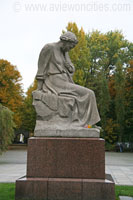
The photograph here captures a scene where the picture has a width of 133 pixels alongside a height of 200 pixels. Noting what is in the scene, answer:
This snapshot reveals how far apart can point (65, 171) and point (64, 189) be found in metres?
0.40

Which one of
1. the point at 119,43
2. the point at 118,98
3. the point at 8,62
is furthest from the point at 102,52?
the point at 8,62

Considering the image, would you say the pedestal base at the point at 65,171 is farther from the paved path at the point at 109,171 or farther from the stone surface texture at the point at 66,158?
the paved path at the point at 109,171

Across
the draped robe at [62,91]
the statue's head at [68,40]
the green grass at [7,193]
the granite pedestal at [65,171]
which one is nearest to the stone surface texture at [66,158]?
the granite pedestal at [65,171]

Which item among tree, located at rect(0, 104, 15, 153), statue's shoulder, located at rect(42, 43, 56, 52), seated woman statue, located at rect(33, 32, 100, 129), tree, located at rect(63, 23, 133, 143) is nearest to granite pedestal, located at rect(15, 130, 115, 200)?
seated woman statue, located at rect(33, 32, 100, 129)

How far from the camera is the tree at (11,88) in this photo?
1225 inches

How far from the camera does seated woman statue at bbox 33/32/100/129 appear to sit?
6.63 metres

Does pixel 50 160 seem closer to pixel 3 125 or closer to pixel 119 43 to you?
pixel 3 125

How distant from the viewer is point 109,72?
3684 centimetres

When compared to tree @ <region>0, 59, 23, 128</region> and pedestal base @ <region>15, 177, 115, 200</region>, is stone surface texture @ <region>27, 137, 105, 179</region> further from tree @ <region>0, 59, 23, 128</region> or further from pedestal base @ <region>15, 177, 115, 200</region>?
tree @ <region>0, 59, 23, 128</region>

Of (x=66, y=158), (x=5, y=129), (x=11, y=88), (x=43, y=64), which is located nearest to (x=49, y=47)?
(x=43, y=64)

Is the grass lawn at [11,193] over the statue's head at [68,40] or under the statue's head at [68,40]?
under

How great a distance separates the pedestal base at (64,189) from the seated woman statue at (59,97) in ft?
4.51

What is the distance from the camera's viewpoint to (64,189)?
573 cm

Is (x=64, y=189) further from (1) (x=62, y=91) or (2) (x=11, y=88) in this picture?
(2) (x=11, y=88)
